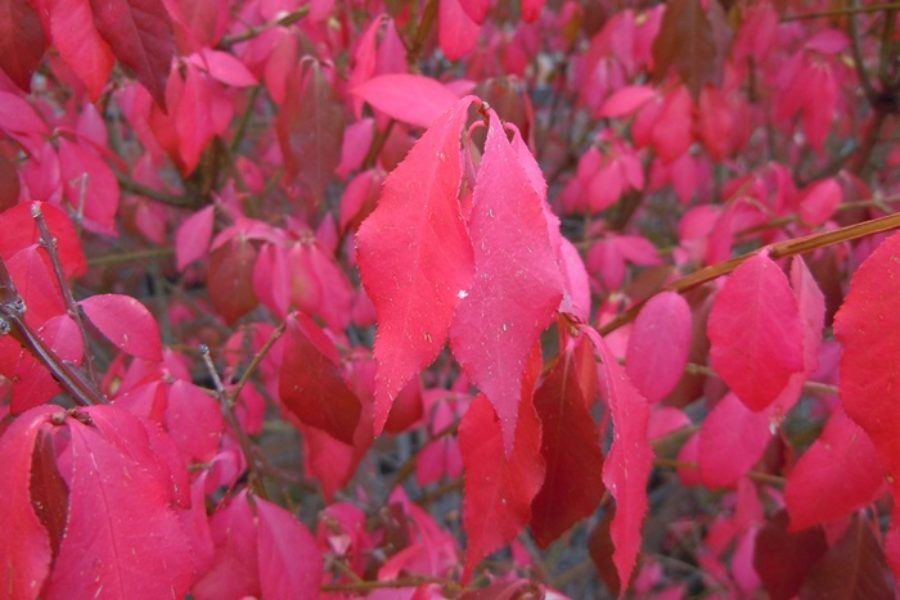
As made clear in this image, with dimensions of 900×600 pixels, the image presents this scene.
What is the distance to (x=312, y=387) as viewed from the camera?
784mm

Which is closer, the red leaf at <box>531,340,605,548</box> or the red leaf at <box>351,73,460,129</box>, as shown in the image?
the red leaf at <box>531,340,605,548</box>

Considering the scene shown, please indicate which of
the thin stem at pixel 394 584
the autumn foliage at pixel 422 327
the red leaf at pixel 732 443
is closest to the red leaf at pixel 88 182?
the autumn foliage at pixel 422 327

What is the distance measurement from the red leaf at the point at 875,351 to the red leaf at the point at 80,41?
65cm

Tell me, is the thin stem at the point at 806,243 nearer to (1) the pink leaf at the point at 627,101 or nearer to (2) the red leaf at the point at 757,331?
(2) the red leaf at the point at 757,331

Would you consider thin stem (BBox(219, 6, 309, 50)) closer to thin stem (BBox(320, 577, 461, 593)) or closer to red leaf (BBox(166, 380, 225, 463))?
red leaf (BBox(166, 380, 225, 463))

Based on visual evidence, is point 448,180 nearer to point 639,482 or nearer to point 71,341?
point 639,482

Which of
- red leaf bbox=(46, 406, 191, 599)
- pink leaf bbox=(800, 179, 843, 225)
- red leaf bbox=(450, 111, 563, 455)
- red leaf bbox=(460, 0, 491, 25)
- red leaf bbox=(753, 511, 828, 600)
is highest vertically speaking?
red leaf bbox=(460, 0, 491, 25)

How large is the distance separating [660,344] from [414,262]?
397 mm

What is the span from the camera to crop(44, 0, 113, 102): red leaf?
0.69 m

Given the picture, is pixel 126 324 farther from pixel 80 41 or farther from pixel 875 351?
pixel 875 351

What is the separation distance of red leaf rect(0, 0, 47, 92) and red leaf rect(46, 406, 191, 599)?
401 millimetres

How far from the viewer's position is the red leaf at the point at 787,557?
37.4 inches

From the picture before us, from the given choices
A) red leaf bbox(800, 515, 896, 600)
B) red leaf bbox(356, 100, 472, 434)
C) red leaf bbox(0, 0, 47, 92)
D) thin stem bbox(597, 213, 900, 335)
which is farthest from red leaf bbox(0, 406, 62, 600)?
red leaf bbox(800, 515, 896, 600)

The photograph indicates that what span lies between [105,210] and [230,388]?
0.32 metres
